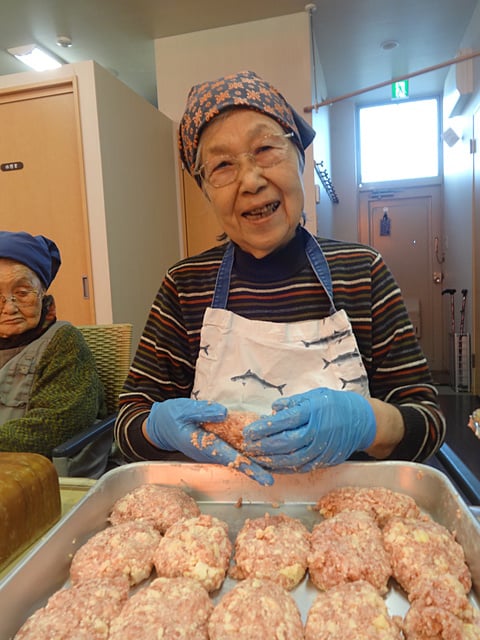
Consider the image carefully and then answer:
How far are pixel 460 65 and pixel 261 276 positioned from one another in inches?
151

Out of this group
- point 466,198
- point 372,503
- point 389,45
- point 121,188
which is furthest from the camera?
point 466,198

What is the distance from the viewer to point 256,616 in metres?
0.61

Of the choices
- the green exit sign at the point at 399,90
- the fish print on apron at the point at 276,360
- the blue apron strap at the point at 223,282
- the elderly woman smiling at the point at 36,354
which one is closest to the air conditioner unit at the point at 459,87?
the green exit sign at the point at 399,90

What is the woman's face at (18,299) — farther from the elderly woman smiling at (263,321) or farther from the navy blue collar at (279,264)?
the navy blue collar at (279,264)

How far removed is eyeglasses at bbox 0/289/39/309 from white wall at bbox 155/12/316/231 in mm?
2235

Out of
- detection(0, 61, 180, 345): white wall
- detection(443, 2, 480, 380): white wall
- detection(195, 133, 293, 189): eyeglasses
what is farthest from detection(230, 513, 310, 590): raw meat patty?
detection(443, 2, 480, 380): white wall

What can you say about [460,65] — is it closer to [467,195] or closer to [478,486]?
[467,195]

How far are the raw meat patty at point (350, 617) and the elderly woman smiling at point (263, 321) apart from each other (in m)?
0.32

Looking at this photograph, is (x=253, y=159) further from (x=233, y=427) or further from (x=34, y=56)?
(x=34, y=56)

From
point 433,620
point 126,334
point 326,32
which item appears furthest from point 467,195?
point 433,620

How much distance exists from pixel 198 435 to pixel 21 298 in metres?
0.98

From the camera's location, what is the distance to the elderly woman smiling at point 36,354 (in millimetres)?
1518

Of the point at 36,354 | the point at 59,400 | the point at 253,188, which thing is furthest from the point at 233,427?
the point at 36,354

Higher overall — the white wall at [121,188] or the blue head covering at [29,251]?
the white wall at [121,188]
